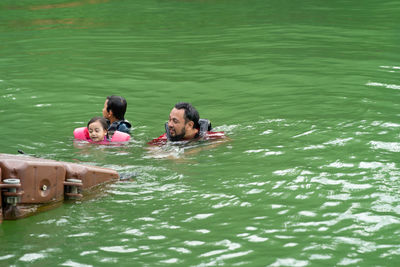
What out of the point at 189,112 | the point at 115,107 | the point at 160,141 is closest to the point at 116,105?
the point at 115,107

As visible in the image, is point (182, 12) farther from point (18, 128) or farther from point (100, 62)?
point (18, 128)

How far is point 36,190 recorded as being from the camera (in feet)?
21.1

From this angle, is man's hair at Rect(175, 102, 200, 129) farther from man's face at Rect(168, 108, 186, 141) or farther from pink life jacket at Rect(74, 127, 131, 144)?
pink life jacket at Rect(74, 127, 131, 144)

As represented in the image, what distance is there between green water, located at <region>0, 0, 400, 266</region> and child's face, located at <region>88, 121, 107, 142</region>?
0.25 metres

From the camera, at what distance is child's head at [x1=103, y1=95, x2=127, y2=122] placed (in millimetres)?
9992

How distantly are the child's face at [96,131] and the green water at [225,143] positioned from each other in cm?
25

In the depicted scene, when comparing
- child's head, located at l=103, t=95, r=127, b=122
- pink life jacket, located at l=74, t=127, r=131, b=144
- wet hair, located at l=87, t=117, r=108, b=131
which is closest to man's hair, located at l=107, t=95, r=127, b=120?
child's head, located at l=103, t=95, r=127, b=122

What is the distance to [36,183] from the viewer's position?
6402 mm

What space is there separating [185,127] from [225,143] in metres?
0.63

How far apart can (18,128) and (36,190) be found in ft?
14.2

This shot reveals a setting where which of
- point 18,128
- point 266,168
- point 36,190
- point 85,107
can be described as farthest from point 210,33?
point 36,190

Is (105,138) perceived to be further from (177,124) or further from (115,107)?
(177,124)

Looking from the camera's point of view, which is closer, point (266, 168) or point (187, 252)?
point (187, 252)

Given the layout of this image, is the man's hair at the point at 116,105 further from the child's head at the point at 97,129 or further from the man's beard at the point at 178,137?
the man's beard at the point at 178,137
